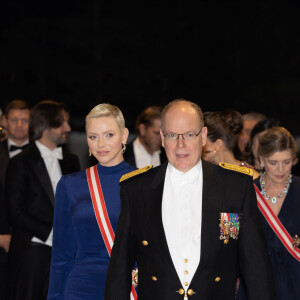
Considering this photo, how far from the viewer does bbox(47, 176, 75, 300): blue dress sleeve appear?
3898 mm

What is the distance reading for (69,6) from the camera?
59.7 feet

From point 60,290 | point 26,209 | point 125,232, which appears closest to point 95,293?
point 60,290

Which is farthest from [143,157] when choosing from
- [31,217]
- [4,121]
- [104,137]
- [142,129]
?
[104,137]

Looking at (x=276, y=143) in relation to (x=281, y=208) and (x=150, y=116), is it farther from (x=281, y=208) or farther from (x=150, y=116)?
(x=150, y=116)

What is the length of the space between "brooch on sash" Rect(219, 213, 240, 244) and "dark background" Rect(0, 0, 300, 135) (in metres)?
14.6

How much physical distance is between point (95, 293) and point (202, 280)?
848 millimetres

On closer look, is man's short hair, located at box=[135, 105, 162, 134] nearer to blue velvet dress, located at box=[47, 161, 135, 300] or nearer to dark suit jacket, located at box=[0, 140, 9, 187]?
dark suit jacket, located at box=[0, 140, 9, 187]

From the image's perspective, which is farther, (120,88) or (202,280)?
(120,88)

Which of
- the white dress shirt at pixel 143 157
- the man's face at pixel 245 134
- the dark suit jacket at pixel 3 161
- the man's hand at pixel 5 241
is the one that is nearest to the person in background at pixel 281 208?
the man's face at pixel 245 134

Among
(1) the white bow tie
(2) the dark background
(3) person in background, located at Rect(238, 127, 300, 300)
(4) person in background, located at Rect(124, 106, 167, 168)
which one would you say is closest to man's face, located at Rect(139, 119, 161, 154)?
(4) person in background, located at Rect(124, 106, 167, 168)

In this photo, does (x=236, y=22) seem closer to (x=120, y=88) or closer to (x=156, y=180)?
(x=120, y=88)

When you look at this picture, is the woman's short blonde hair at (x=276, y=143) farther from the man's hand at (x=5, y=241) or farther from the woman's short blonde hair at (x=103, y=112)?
the man's hand at (x=5, y=241)

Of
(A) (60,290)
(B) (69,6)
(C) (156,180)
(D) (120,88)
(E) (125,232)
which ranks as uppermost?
(B) (69,6)

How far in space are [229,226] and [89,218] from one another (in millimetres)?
963
